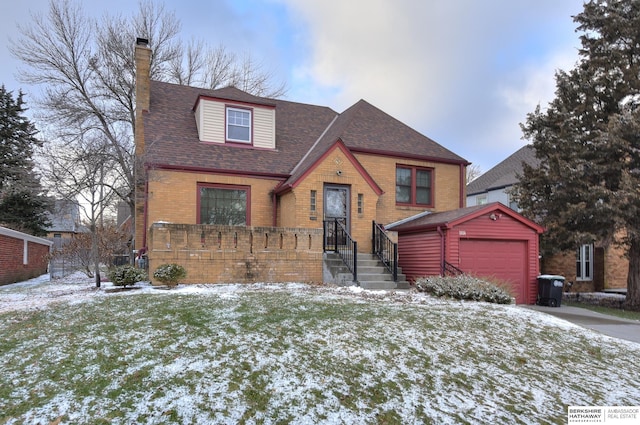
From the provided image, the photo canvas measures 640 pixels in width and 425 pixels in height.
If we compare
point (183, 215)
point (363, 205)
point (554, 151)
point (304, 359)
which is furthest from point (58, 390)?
point (554, 151)

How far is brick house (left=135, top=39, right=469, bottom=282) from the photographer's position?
1234cm

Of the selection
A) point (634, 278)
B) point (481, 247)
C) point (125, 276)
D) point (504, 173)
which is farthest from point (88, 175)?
point (504, 173)

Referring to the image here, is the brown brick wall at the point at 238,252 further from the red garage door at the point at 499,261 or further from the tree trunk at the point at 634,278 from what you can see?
the tree trunk at the point at 634,278

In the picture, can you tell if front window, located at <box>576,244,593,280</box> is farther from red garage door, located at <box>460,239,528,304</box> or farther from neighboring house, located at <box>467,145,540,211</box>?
red garage door, located at <box>460,239,528,304</box>

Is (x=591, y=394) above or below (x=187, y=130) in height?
below

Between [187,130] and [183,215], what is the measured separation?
3.69 meters

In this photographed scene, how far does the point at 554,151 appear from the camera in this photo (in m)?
15.7

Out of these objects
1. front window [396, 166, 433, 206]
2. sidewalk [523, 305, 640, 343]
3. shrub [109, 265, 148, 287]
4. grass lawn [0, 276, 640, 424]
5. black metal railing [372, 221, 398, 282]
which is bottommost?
sidewalk [523, 305, 640, 343]

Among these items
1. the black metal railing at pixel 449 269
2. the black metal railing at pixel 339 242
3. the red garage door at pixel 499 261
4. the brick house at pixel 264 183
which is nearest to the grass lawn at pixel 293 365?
the brick house at pixel 264 183

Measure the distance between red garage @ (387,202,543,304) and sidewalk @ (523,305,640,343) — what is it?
136cm

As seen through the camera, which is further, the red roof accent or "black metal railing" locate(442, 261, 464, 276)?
the red roof accent

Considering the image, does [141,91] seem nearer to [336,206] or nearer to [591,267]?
[336,206]

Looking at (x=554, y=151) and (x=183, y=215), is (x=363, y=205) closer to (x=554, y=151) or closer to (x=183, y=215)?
(x=183, y=215)

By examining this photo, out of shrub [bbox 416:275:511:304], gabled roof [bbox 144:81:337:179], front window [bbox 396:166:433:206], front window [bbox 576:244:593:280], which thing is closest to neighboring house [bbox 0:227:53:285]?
gabled roof [bbox 144:81:337:179]
